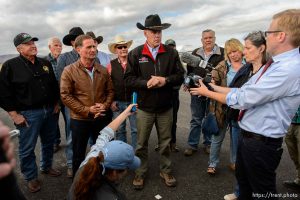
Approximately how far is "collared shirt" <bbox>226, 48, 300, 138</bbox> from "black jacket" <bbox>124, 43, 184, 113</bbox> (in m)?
Answer: 1.50

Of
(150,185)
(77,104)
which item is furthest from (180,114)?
(77,104)

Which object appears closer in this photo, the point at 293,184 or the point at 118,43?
the point at 293,184

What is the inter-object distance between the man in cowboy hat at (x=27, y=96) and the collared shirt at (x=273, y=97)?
9.42ft

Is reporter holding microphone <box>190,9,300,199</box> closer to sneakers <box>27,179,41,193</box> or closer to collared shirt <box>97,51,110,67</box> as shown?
sneakers <box>27,179,41,193</box>

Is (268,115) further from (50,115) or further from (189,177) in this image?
(50,115)

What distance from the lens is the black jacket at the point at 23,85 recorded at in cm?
368

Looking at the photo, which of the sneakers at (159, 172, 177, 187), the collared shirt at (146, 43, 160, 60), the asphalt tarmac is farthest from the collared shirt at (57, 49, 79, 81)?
the sneakers at (159, 172, 177, 187)

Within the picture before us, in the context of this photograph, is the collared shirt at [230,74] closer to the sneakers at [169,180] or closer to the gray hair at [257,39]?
the gray hair at [257,39]

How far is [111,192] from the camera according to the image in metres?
1.95

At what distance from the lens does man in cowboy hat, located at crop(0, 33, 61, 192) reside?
370 centimetres

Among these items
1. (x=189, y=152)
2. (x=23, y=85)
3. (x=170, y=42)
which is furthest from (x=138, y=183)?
(x=170, y=42)

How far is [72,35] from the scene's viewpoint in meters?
4.93

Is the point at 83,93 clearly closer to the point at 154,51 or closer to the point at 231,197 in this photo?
the point at 154,51

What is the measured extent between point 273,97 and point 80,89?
2.54m
